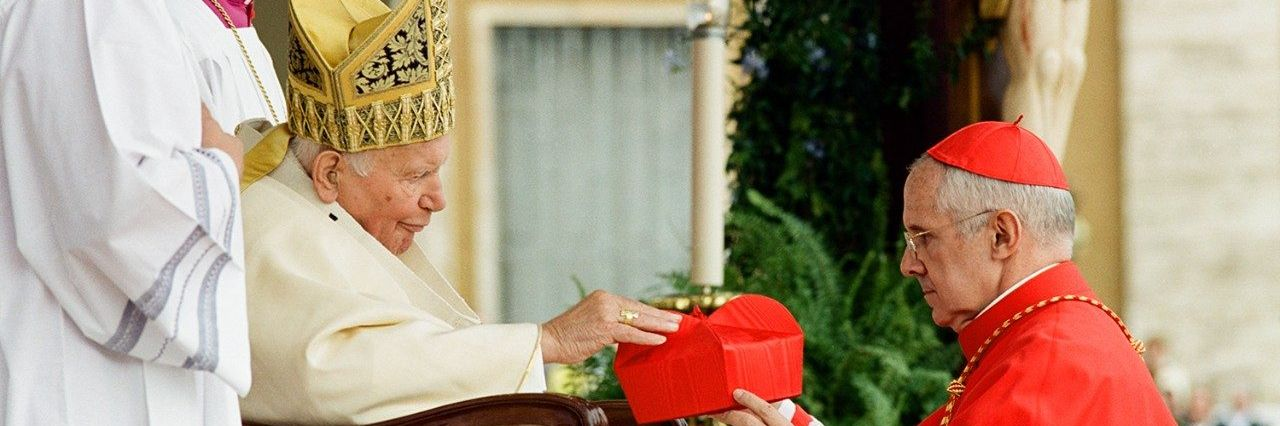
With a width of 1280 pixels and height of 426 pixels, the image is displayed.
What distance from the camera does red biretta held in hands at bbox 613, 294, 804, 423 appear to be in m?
2.90

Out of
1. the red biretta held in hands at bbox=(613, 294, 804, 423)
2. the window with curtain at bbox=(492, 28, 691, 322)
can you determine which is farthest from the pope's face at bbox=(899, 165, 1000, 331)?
the window with curtain at bbox=(492, 28, 691, 322)

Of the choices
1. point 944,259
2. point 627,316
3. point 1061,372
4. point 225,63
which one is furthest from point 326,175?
point 1061,372

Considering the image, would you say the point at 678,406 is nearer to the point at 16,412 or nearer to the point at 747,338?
the point at 747,338

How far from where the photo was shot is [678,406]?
293 cm

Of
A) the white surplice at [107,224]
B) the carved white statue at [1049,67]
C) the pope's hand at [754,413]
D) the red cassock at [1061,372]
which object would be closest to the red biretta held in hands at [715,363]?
the pope's hand at [754,413]

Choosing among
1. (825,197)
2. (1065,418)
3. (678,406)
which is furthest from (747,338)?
(825,197)

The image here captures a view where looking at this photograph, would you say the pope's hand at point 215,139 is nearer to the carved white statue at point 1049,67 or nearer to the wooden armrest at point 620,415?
the wooden armrest at point 620,415

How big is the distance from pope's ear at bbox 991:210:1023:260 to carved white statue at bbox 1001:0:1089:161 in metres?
2.33

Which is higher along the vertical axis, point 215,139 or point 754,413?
point 215,139

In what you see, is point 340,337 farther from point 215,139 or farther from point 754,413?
point 754,413

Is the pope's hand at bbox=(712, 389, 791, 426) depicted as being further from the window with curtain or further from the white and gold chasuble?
the window with curtain

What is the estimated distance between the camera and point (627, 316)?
9.91ft

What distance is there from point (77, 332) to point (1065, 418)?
4.86ft

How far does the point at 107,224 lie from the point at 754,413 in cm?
111
